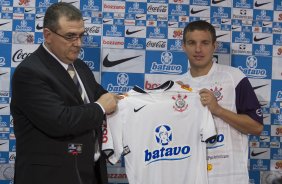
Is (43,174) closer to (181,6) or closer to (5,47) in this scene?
(5,47)

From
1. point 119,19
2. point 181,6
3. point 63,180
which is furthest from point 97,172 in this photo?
point 181,6

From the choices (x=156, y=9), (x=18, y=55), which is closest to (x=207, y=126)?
(x=156, y=9)

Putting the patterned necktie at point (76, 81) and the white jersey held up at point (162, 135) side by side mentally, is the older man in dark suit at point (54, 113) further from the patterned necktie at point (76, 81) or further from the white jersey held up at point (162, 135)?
the white jersey held up at point (162, 135)

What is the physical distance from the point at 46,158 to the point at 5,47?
47.7 inches

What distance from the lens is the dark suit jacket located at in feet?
6.25

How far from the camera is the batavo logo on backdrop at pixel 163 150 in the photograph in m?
2.35

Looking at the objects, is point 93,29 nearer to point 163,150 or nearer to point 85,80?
point 85,80

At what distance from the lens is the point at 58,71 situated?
2020 mm

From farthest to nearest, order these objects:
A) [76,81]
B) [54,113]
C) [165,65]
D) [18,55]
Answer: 1. [165,65]
2. [18,55]
3. [76,81]
4. [54,113]

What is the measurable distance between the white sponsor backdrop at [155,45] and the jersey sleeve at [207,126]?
2.40 feet

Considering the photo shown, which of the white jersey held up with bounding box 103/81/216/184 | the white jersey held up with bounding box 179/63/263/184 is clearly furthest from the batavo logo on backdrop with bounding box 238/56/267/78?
the white jersey held up with bounding box 103/81/216/184

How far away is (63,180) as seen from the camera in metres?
1.99

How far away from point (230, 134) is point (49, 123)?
1.03 meters

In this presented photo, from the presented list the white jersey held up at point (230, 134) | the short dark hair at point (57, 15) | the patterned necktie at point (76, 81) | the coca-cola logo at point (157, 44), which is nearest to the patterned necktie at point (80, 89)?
the patterned necktie at point (76, 81)
